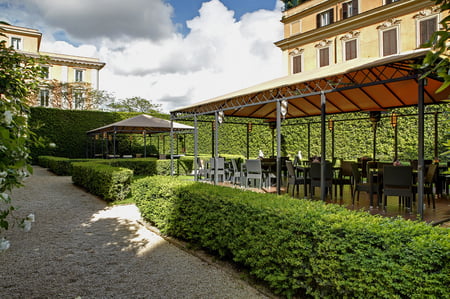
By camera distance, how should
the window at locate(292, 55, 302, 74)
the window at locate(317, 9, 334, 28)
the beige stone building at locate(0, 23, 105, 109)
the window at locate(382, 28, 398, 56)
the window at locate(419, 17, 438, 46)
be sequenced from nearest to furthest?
the window at locate(419, 17, 438, 46) → the window at locate(382, 28, 398, 56) → the window at locate(317, 9, 334, 28) → the window at locate(292, 55, 302, 74) → the beige stone building at locate(0, 23, 105, 109)

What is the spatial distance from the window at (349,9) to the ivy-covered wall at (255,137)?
9.72 meters

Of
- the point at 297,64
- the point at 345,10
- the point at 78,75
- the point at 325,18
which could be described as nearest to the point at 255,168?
the point at 297,64

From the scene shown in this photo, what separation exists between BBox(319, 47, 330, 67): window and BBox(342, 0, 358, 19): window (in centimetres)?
253

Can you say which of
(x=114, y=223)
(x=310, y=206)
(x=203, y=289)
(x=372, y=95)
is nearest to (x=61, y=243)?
(x=114, y=223)

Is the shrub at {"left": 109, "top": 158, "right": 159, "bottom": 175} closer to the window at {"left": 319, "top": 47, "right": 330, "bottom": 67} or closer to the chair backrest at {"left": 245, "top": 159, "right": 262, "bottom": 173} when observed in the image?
the chair backrest at {"left": 245, "top": 159, "right": 262, "bottom": 173}

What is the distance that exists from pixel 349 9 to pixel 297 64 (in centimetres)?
531

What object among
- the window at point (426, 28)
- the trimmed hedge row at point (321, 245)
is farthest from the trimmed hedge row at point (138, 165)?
the window at point (426, 28)

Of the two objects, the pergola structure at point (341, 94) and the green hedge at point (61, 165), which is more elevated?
the pergola structure at point (341, 94)

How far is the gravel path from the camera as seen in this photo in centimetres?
343

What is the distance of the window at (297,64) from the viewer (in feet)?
82.2

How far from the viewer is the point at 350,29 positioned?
21.8m

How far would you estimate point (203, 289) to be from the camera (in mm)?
3475

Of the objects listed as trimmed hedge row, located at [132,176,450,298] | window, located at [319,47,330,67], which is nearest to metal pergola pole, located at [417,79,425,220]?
trimmed hedge row, located at [132,176,450,298]

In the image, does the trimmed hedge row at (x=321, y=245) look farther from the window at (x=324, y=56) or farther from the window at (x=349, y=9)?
the window at (x=349, y=9)
